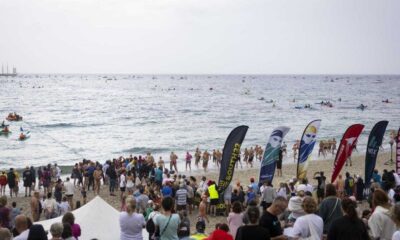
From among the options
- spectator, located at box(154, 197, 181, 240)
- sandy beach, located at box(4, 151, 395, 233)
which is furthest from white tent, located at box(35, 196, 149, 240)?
sandy beach, located at box(4, 151, 395, 233)

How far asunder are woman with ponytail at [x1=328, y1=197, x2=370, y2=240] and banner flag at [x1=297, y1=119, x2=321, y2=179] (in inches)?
397

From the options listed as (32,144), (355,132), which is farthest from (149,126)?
(355,132)

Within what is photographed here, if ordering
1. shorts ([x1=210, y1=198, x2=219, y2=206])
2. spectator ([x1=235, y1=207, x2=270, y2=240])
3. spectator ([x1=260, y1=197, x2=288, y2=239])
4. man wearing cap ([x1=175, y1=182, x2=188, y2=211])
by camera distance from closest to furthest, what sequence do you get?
spectator ([x1=235, y1=207, x2=270, y2=240]) → spectator ([x1=260, y1=197, x2=288, y2=239]) → man wearing cap ([x1=175, y1=182, x2=188, y2=211]) → shorts ([x1=210, y1=198, x2=219, y2=206])

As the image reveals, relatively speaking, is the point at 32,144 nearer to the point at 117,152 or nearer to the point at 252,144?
the point at 117,152

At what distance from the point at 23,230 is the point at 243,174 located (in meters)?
17.3

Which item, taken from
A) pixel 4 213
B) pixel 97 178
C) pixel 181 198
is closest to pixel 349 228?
pixel 4 213

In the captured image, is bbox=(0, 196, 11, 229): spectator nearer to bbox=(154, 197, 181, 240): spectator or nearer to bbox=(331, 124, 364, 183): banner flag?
bbox=(154, 197, 181, 240): spectator

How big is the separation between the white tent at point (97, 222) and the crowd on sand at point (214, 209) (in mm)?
571

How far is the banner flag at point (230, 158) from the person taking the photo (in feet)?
44.4

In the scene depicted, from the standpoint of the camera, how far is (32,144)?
115 feet

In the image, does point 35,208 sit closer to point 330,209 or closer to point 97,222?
point 97,222

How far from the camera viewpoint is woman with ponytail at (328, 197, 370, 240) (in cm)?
477

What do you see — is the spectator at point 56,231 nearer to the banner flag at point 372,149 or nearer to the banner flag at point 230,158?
the banner flag at point 230,158

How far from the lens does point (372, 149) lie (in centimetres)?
1488
